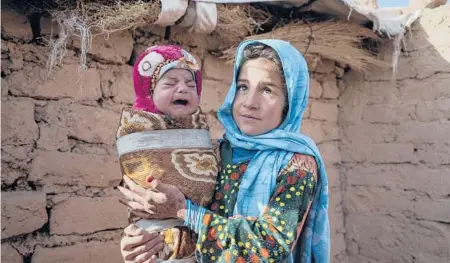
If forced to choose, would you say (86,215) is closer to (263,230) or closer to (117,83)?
(117,83)

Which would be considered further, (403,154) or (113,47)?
(403,154)

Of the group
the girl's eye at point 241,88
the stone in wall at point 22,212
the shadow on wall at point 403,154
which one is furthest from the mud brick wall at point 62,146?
the shadow on wall at point 403,154

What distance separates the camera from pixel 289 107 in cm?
167

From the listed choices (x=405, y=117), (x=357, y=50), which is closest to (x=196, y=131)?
(x=357, y=50)

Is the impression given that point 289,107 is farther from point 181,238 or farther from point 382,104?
point 382,104

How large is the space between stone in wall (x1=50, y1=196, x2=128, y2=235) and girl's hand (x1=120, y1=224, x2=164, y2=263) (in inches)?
40.0

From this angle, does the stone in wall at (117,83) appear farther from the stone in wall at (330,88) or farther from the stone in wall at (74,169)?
the stone in wall at (330,88)

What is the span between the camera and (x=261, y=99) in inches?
64.3

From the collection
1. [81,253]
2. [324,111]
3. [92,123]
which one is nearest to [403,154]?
[324,111]

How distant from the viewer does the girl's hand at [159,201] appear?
4.71 ft

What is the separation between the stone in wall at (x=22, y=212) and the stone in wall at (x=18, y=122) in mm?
257

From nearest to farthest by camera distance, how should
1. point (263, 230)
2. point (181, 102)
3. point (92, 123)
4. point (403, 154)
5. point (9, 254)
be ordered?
point (263, 230) → point (181, 102) → point (9, 254) → point (92, 123) → point (403, 154)

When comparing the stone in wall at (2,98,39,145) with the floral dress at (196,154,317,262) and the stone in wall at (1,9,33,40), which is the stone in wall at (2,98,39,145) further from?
the floral dress at (196,154,317,262)

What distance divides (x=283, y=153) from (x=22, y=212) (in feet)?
4.43
